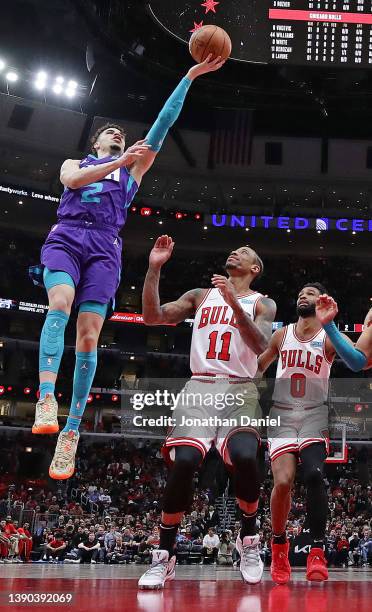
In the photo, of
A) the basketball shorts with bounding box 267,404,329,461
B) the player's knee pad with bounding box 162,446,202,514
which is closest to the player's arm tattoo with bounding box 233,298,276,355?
the player's knee pad with bounding box 162,446,202,514

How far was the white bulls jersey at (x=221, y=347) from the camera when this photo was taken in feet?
17.0

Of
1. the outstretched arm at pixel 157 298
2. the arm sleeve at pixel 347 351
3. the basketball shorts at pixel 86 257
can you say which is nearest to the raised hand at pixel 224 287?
the outstretched arm at pixel 157 298

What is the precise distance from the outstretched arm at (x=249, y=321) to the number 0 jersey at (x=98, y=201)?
94cm

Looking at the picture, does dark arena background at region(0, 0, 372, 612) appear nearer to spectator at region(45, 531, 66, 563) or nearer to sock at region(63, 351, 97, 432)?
spectator at region(45, 531, 66, 563)

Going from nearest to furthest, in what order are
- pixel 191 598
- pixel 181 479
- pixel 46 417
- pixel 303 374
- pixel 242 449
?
pixel 191 598, pixel 46 417, pixel 181 479, pixel 242 449, pixel 303 374

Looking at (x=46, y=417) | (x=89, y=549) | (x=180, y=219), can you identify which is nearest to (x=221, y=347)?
(x=46, y=417)

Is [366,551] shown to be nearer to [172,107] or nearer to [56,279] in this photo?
[172,107]

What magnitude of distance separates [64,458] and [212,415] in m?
1.12

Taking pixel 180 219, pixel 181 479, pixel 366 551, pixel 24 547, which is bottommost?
pixel 24 547

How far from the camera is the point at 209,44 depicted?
209 inches

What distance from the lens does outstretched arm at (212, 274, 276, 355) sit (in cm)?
468

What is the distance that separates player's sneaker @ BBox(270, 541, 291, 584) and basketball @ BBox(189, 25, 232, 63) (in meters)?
4.07

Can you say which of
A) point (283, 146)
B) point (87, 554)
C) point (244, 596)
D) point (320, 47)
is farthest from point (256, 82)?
point (244, 596)

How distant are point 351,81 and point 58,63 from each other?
915 centimetres
